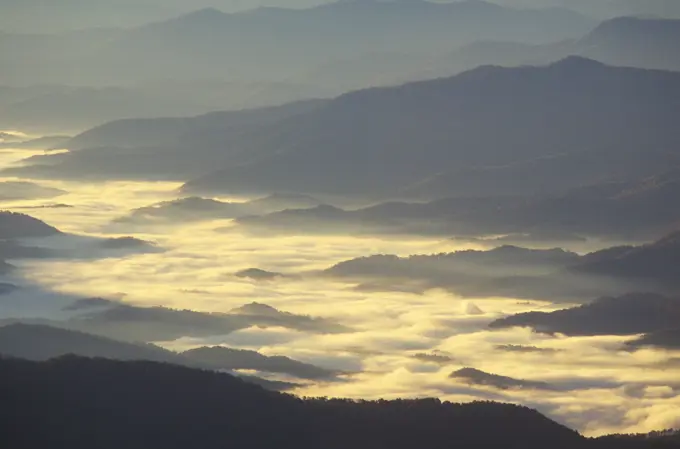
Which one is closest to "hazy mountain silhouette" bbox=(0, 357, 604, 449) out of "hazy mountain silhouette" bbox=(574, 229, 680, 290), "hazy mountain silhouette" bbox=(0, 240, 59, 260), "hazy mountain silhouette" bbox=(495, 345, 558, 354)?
"hazy mountain silhouette" bbox=(495, 345, 558, 354)

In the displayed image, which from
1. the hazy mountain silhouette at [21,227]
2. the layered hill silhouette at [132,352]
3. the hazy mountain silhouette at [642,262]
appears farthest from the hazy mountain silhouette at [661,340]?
the hazy mountain silhouette at [21,227]

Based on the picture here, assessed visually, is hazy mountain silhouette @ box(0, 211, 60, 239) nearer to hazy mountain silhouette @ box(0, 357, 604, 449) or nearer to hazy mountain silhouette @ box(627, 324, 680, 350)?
hazy mountain silhouette @ box(627, 324, 680, 350)

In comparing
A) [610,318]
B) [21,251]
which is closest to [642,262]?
[610,318]

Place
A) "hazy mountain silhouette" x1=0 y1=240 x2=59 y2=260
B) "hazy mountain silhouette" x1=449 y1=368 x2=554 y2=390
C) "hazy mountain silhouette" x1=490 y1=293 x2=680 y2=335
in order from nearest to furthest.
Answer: "hazy mountain silhouette" x1=449 y1=368 x2=554 y2=390 → "hazy mountain silhouette" x1=490 y1=293 x2=680 y2=335 → "hazy mountain silhouette" x1=0 y1=240 x2=59 y2=260

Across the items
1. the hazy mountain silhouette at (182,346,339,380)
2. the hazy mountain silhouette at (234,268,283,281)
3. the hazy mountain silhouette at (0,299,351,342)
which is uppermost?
the hazy mountain silhouette at (234,268,283,281)

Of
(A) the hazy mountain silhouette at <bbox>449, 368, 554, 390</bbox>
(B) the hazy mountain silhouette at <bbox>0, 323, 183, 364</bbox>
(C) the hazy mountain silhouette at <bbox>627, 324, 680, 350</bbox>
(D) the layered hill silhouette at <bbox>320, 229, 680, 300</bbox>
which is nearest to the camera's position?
(B) the hazy mountain silhouette at <bbox>0, 323, 183, 364</bbox>

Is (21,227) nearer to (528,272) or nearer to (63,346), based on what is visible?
(528,272)

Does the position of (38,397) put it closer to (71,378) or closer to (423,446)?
(71,378)
